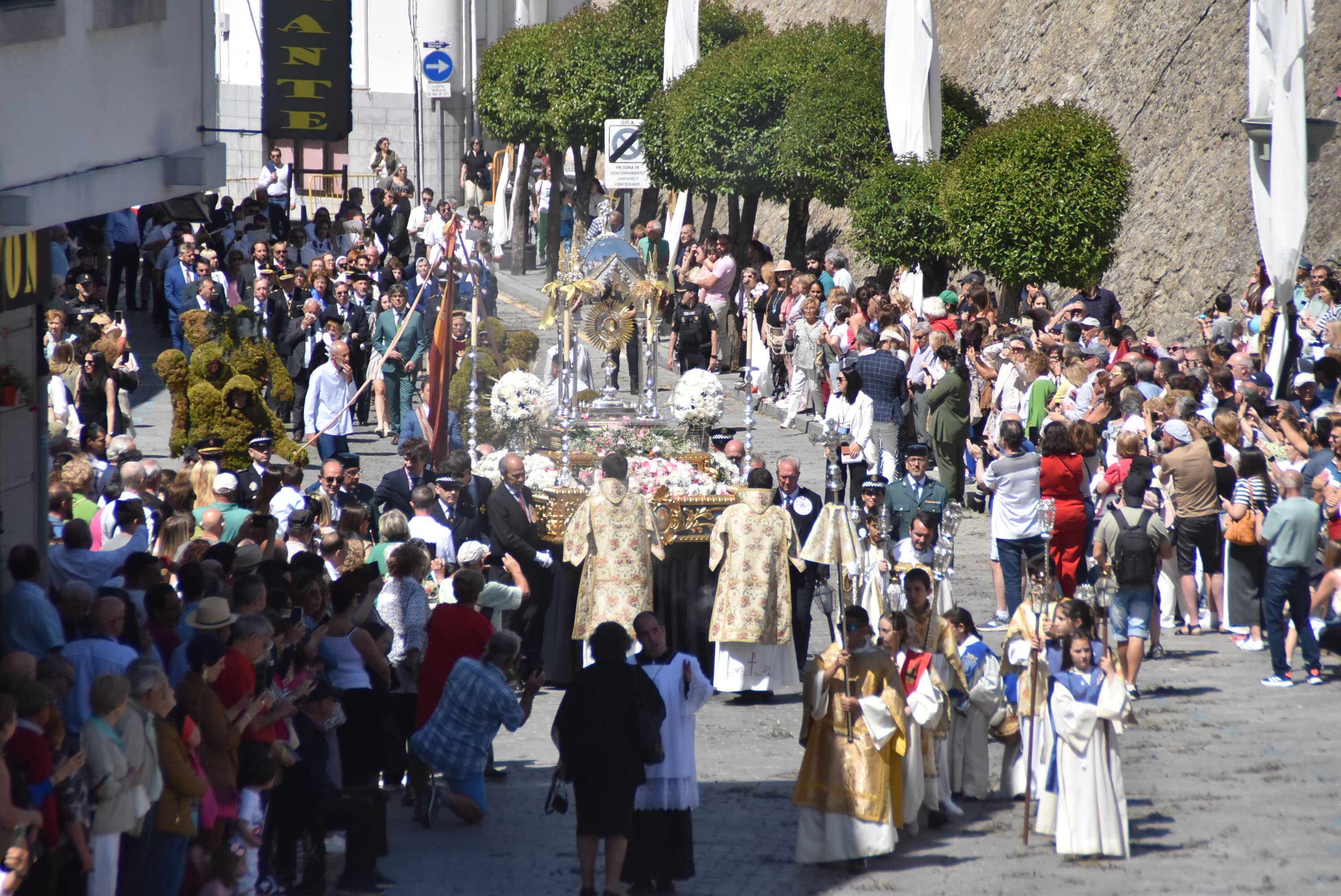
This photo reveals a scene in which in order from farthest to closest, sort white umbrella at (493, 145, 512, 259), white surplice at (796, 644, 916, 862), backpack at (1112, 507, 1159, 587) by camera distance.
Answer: white umbrella at (493, 145, 512, 259)
backpack at (1112, 507, 1159, 587)
white surplice at (796, 644, 916, 862)

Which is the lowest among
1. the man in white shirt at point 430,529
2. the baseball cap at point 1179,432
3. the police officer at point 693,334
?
the man in white shirt at point 430,529

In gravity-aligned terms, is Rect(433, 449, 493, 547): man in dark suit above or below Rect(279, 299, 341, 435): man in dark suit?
below

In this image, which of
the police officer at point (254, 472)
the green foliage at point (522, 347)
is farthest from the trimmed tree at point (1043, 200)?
the police officer at point (254, 472)

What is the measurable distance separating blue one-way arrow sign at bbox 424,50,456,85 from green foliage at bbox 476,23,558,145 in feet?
3.77

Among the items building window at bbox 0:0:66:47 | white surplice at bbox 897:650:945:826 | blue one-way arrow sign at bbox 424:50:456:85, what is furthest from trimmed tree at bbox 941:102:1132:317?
building window at bbox 0:0:66:47

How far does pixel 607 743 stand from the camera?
828cm

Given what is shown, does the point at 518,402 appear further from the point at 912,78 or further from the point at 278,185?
the point at 278,185

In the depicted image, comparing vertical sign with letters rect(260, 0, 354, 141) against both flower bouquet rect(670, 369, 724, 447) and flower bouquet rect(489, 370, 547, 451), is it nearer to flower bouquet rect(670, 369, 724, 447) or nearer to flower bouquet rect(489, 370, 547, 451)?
flower bouquet rect(489, 370, 547, 451)

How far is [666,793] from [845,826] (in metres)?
1.01

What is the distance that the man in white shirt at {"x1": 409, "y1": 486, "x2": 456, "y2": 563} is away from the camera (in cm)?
1152

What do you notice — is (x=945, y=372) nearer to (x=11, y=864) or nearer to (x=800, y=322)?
(x=800, y=322)

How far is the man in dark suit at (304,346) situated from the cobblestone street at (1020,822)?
27.2 ft

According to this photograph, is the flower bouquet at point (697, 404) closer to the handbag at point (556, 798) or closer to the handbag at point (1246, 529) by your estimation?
the handbag at point (1246, 529)

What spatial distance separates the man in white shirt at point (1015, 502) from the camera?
13.2 metres
